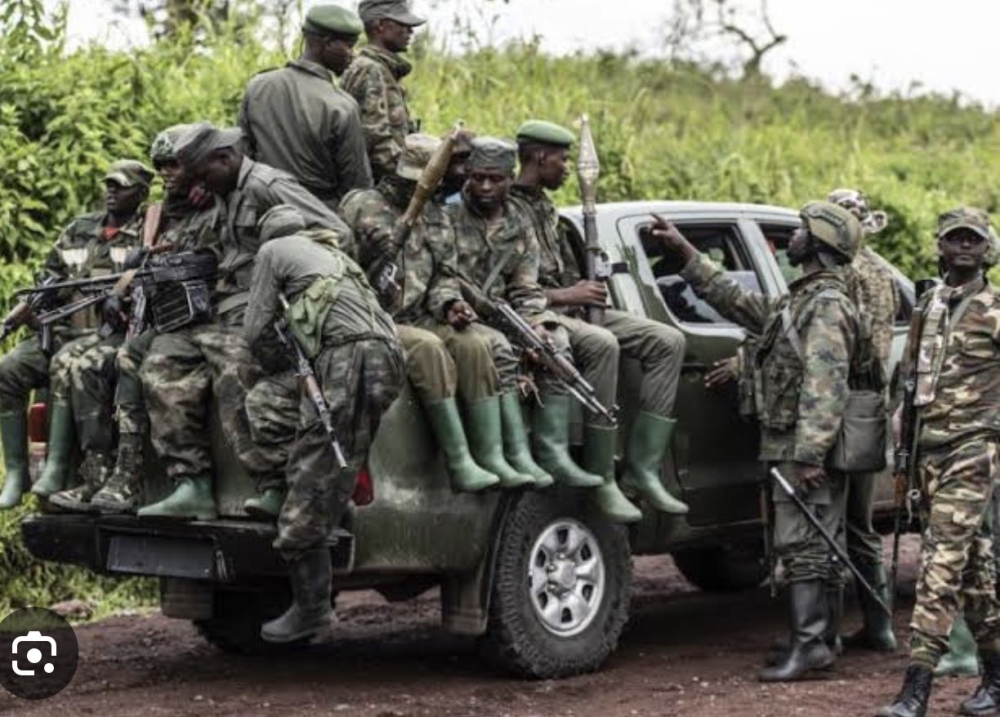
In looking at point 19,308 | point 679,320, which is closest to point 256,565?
point 19,308

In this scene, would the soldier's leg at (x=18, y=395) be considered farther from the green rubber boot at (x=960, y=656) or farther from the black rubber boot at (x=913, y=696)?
the green rubber boot at (x=960, y=656)

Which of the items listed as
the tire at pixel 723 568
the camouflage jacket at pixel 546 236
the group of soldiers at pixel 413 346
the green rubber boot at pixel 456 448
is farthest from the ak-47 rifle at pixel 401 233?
the tire at pixel 723 568

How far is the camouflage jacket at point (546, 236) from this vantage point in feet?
28.3

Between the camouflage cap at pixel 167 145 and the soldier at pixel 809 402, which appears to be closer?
the camouflage cap at pixel 167 145

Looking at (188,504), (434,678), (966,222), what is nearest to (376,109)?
(188,504)

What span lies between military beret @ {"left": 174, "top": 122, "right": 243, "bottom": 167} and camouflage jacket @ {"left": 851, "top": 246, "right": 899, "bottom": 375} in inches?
105

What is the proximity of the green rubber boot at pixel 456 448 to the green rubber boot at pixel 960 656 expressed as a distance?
6.70 feet

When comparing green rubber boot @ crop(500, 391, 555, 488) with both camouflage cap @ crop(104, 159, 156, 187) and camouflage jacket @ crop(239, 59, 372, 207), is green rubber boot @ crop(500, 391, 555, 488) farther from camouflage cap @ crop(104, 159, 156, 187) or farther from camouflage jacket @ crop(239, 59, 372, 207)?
camouflage cap @ crop(104, 159, 156, 187)

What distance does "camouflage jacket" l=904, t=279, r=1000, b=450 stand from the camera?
298 inches

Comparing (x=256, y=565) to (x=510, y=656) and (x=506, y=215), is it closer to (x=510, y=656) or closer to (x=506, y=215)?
(x=510, y=656)

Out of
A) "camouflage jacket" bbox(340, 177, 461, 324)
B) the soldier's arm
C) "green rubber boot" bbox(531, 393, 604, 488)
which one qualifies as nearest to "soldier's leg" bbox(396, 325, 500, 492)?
"camouflage jacket" bbox(340, 177, 461, 324)

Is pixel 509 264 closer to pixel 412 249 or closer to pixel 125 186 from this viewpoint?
pixel 412 249

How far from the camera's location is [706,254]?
9367 mm

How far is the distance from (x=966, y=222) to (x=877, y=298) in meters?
1.34
